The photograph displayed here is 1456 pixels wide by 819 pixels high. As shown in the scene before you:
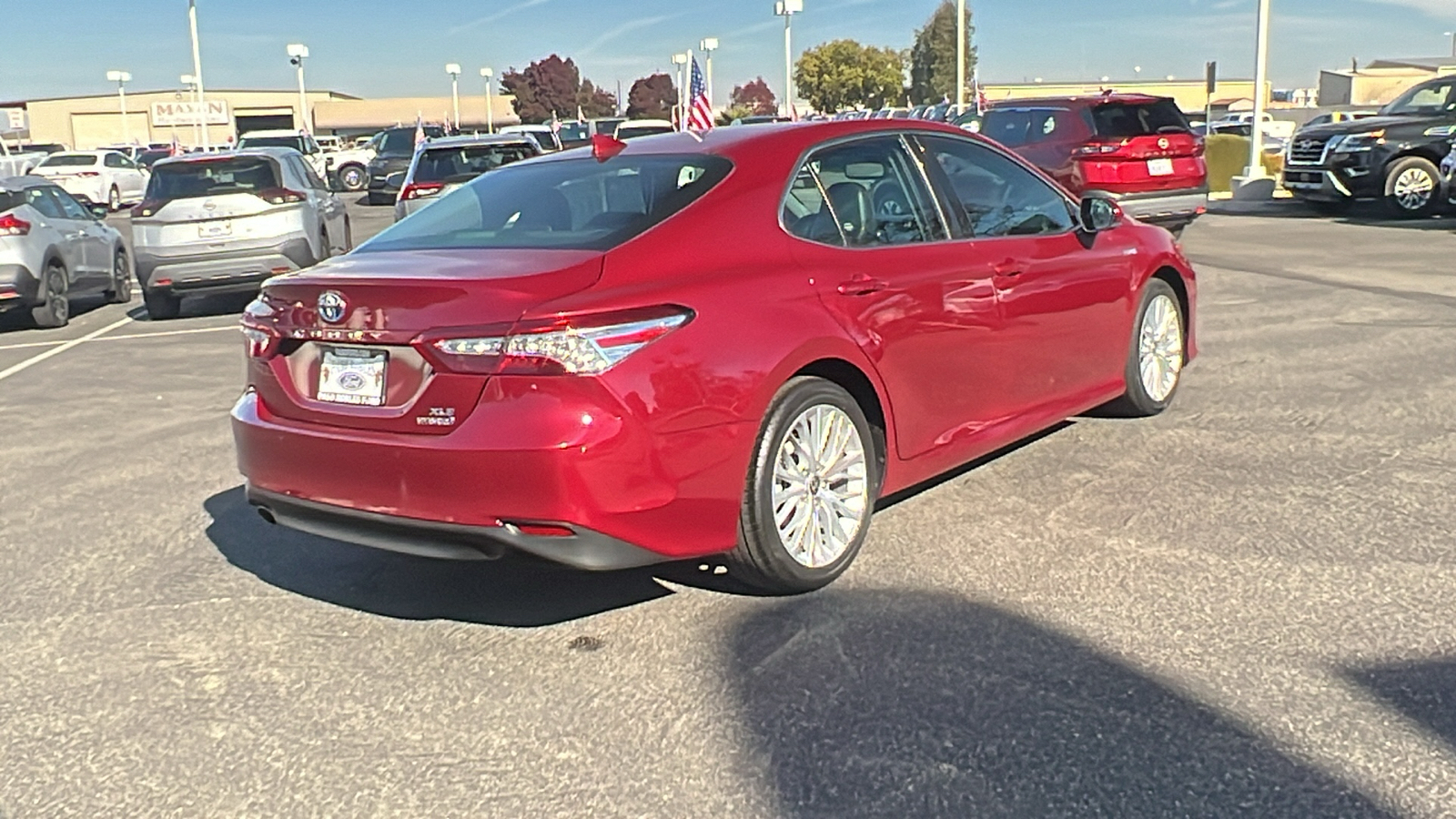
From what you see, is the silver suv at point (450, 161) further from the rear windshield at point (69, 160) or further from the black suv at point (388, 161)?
the rear windshield at point (69, 160)

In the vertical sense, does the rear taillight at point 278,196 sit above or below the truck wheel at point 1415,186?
above

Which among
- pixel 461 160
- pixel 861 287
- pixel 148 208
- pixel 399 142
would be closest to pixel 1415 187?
pixel 461 160

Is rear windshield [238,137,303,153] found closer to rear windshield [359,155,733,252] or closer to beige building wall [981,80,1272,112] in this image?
rear windshield [359,155,733,252]

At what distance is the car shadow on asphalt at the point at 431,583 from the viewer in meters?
4.45

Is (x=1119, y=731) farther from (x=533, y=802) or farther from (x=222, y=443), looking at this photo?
(x=222, y=443)

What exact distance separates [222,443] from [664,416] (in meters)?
4.07

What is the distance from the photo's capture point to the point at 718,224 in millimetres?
4277

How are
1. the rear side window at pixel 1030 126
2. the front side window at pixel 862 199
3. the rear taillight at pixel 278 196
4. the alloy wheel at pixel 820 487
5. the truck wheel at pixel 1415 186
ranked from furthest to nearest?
the truck wheel at pixel 1415 186 → the rear side window at pixel 1030 126 → the rear taillight at pixel 278 196 → the front side window at pixel 862 199 → the alloy wheel at pixel 820 487

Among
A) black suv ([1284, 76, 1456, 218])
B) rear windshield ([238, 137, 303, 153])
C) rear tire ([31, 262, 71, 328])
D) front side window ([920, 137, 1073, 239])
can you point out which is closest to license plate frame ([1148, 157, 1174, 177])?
black suv ([1284, 76, 1456, 218])

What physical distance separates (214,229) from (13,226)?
1814 millimetres

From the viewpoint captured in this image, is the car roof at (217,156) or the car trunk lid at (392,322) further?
the car roof at (217,156)

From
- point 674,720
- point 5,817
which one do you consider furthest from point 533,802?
point 5,817

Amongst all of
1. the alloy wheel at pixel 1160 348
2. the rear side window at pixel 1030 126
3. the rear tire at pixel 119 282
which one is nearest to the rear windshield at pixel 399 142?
the rear tire at pixel 119 282

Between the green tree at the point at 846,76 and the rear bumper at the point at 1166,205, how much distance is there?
60.0 m
